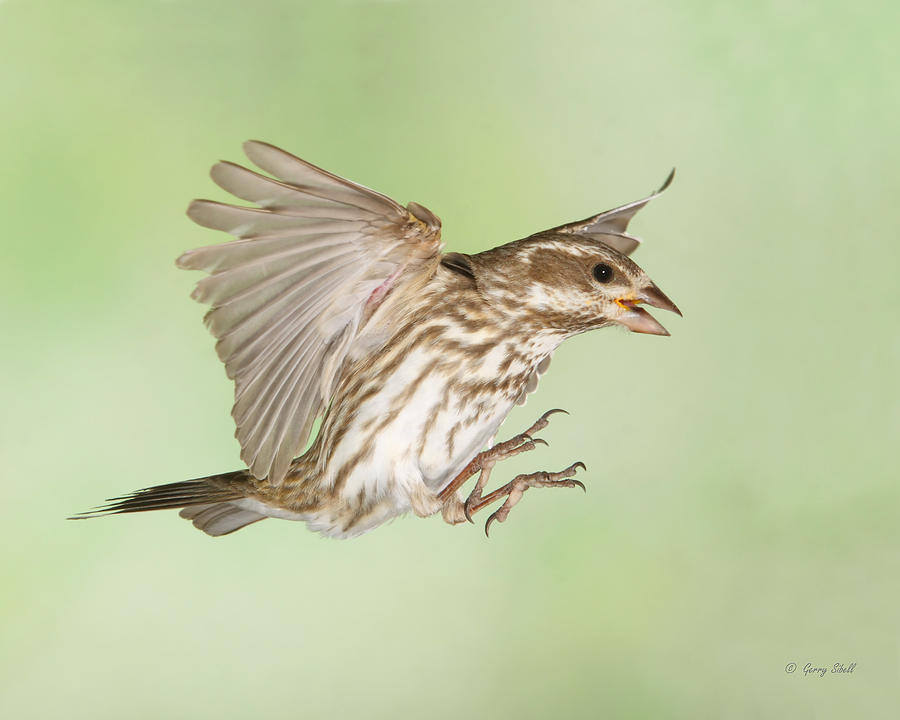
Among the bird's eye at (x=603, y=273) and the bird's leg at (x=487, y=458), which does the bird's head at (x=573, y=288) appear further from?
the bird's leg at (x=487, y=458)

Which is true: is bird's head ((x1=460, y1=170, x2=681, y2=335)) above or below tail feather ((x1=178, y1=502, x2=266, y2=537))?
above

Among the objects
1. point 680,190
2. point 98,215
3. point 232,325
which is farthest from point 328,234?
point 680,190

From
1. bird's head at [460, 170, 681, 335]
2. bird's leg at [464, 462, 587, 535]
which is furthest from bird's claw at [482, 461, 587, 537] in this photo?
bird's head at [460, 170, 681, 335]

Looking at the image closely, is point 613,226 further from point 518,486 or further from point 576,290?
point 518,486
